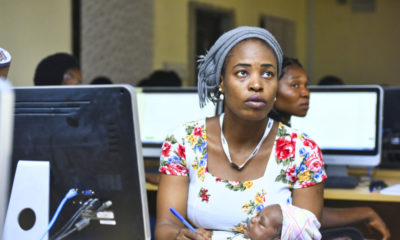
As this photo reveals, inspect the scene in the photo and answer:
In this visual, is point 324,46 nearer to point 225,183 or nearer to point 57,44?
point 57,44

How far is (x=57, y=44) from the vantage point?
153 inches

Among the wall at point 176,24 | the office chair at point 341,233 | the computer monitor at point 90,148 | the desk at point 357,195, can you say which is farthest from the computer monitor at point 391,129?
the wall at point 176,24

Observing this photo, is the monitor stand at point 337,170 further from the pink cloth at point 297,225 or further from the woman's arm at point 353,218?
the pink cloth at point 297,225

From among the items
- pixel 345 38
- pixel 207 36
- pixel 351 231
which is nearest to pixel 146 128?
pixel 351 231

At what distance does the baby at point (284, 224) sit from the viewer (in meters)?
1.22

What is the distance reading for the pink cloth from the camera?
121cm

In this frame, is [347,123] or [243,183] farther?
[347,123]

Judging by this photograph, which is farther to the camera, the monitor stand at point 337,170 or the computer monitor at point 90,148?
the monitor stand at point 337,170

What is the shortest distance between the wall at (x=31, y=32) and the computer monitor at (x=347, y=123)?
2.10 metres

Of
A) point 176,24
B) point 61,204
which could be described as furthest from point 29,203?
point 176,24

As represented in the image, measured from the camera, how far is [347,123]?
247 cm

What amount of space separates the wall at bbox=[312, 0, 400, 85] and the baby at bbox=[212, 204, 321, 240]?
681 centimetres

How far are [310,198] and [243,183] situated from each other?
7.2 inches

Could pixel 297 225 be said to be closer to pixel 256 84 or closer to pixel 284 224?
pixel 284 224
